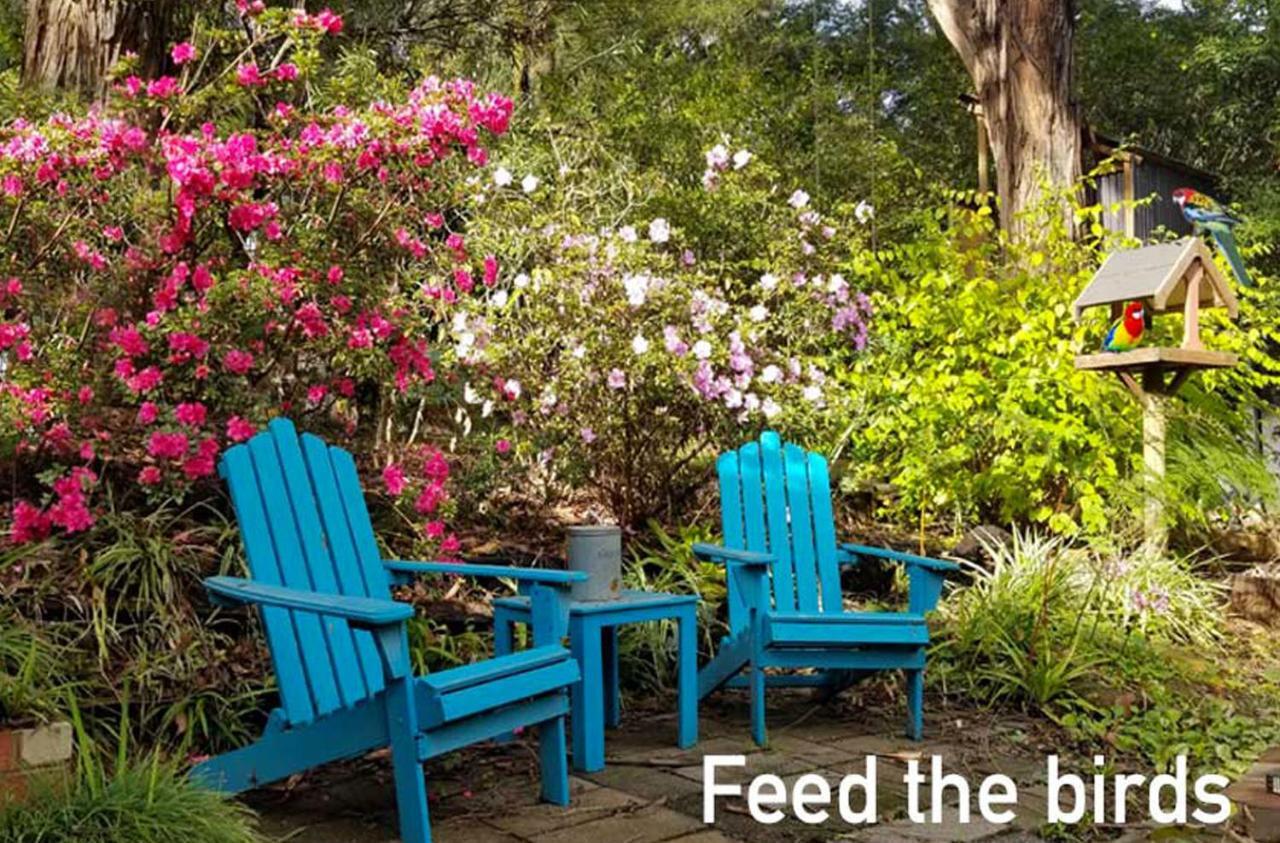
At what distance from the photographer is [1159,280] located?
16.4 feet

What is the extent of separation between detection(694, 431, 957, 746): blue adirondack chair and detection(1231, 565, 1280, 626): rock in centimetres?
218

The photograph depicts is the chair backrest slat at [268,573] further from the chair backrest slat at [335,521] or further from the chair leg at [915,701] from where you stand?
the chair leg at [915,701]

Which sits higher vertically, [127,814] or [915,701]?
[127,814]

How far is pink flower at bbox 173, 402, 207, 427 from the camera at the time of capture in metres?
3.60

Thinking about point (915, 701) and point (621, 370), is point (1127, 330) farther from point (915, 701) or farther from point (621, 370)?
point (915, 701)

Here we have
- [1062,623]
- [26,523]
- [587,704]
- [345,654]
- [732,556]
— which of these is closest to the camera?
[345,654]

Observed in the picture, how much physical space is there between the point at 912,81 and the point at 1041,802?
15.3 meters

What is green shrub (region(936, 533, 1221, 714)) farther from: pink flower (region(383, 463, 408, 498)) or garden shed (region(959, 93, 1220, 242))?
garden shed (region(959, 93, 1220, 242))

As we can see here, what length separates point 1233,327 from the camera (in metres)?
5.94

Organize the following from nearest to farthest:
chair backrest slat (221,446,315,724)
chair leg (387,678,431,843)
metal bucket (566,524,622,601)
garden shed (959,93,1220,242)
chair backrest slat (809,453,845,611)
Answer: chair leg (387,678,431,843) → chair backrest slat (221,446,315,724) → metal bucket (566,524,622,601) → chair backrest slat (809,453,845,611) → garden shed (959,93,1220,242)

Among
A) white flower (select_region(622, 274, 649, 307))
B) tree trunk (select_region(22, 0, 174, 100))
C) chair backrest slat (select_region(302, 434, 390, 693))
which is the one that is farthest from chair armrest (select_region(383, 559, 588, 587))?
tree trunk (select_region(22, 0, 174, 100))

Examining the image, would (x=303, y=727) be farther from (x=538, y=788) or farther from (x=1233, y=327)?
(x=1233, y=327)

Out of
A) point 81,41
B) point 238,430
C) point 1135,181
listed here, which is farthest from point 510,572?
point 1135,181

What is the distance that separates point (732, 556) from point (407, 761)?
1293 mm
